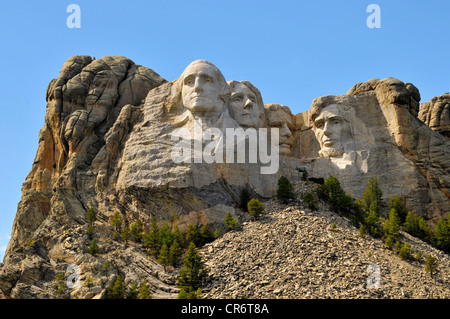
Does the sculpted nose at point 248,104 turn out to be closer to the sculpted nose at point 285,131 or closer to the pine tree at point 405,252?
the sculpted nose at point 285,131

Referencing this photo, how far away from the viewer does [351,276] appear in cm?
4212

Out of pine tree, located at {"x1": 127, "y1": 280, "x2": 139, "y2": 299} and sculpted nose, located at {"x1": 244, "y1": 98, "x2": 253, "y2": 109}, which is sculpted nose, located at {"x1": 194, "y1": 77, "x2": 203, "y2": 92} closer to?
sculpted nose, located at {"x1": 244, "y1": 98, "x2": 253, "y2": 109}

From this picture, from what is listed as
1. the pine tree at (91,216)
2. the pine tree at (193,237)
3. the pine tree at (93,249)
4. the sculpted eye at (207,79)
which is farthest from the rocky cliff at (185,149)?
the pine tree at (193,237)

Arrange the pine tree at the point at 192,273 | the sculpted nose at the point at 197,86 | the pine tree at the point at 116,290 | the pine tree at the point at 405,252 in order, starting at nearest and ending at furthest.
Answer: the pine tree at the point at 116,290, the pine tree at the point at 192,273, the pine tree at the point at 405,252, the sculpted nose at the point at 197,86

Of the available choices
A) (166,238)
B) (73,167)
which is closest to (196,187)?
(166,238)

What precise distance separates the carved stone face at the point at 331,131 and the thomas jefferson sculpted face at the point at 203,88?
7183 millimetres

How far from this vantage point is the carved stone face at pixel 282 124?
57069 mm

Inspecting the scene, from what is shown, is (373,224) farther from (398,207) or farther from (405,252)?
(398,207)

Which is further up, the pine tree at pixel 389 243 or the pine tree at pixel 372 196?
the pine tree at pixel 372 196

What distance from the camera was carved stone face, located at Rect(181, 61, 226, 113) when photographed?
52.3 m

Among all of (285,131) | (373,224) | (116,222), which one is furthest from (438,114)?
(116,222)

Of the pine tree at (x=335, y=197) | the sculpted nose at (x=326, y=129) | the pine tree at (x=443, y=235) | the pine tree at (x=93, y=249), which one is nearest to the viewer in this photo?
the pine tree at (x=93, y=249)

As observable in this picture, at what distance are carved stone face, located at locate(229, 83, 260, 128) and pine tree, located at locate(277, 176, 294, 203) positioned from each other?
5.50 meters

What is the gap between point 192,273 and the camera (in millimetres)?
42594
